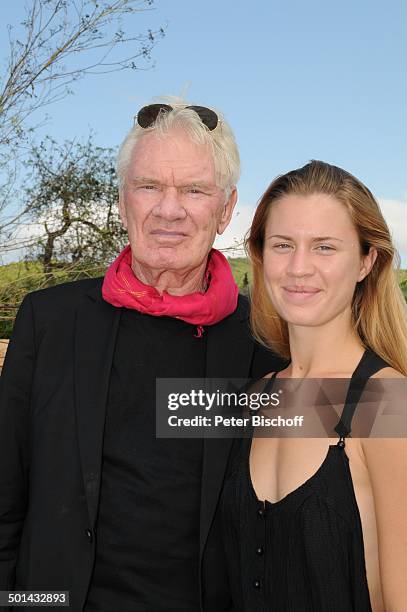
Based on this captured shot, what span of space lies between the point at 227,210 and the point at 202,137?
32cm

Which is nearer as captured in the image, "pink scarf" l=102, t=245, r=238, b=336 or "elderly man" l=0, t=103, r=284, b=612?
"elderly man" l=0, t=103, r=284, b=612

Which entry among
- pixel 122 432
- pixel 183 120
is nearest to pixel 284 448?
pixel 122 432

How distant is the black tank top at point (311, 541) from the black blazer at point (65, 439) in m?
0.25

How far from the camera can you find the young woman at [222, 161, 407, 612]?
1875 millimetres

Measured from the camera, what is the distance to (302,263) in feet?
7.00

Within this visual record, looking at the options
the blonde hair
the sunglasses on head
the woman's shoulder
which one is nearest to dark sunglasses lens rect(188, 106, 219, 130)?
the sunglasses on head

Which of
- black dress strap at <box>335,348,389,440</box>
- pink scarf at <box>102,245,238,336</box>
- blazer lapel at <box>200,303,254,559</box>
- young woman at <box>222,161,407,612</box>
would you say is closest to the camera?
young woman at <box>222,161,407,612</box>

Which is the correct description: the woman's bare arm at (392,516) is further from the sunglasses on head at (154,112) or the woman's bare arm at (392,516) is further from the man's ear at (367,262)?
the sunglasses on head at (154,112)

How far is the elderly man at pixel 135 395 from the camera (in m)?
2.38

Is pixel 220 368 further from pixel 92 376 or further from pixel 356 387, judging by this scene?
pixel 356 387

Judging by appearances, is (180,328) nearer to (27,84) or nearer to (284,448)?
(284,448)

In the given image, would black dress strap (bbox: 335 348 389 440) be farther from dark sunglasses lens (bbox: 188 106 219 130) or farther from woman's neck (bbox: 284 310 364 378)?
dark sunglasses lens (bbox: 188 106 219 130)

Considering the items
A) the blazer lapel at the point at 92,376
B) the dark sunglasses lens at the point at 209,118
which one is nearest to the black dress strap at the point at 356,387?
the blazer lapel at the point at 92,376

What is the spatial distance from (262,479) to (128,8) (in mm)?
5543
